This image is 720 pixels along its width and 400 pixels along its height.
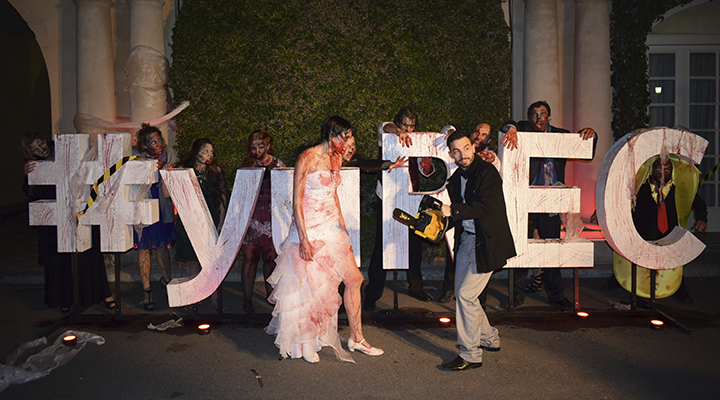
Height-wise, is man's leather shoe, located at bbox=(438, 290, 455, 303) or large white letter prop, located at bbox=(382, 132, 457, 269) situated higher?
large white letter prop, located at bbox=(382, 132, 457, 269)

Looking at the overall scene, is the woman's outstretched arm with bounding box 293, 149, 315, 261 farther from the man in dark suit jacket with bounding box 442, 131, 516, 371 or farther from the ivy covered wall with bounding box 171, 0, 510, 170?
the ivy covered wall with bounding box 171, 0, 510, 170

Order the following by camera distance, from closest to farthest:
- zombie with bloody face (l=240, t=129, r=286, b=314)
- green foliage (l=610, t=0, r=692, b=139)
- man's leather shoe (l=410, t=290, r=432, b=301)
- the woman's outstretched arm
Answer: the woman's outstretched arm → zombie with bloody face (l=240, t=129, r=286, b=314) → man's leather shoe (l=410, t=290, r=432, b=301) → green foliage (l=610, t=0, r=692, b=139)

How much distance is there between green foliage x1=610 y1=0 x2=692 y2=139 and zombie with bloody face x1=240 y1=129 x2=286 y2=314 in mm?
5862

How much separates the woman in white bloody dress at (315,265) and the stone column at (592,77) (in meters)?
5.10

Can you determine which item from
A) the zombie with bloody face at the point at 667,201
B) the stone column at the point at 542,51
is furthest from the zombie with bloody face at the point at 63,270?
the stone column at the point at 542,51

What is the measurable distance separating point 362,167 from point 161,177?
6.47 ft

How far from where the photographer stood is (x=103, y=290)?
18.6 ft

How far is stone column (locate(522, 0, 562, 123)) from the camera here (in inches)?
306

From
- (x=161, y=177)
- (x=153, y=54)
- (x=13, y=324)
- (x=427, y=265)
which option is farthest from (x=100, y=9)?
(x=427, y=265)

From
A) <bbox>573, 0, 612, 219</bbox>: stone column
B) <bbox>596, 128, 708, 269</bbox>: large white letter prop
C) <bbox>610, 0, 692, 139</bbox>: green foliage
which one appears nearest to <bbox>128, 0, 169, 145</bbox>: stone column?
<bbox>596, 128, 708, 269</bbox>: large white letter prop

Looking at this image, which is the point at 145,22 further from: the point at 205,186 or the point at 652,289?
the point at 652,289

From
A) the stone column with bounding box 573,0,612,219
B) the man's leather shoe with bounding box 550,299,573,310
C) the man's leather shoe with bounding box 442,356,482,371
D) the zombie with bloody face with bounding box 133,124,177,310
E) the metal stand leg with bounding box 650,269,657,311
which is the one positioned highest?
the stone column with bounding box 573,0,612,219

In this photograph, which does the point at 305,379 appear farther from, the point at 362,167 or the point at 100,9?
the point at 100,9

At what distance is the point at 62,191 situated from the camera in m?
4.92
